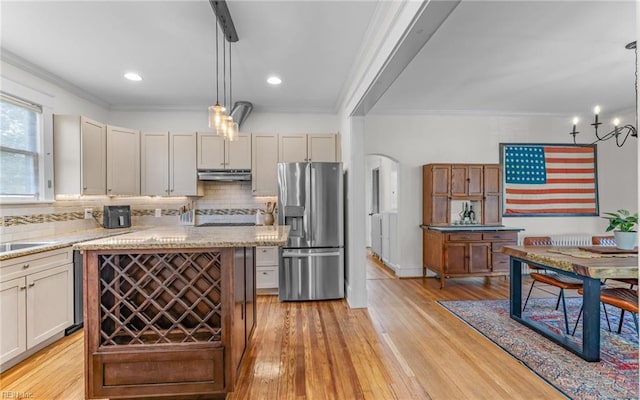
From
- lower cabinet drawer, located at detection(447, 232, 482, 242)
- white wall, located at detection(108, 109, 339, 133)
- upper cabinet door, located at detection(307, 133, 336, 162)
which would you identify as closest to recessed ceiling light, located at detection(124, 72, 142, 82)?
white wall, located at detection(108, 109, 339, 133)

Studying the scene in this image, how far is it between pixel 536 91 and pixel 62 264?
5852 millimetres

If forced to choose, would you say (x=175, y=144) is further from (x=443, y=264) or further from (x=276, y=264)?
(x=443, y=264)

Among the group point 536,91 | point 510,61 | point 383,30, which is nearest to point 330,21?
point 383,30

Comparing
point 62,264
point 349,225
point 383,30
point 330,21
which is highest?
point 330,21

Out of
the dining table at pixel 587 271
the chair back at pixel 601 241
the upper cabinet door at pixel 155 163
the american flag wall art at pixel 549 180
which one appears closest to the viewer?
the dining table at pixel 587 271

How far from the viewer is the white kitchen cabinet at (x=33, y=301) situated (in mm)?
2352

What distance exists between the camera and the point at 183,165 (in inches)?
177

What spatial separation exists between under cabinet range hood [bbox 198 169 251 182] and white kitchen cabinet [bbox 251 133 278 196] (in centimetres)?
11

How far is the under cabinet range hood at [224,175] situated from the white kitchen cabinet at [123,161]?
86 centimetres

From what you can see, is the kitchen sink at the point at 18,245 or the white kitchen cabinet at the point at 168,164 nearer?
the kitchen sink at the point at 18,245

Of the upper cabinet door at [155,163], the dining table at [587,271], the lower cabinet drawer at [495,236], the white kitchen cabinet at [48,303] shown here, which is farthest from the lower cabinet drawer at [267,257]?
the lower cabinet drawer at [495,236]

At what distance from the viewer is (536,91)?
4230 millimetres

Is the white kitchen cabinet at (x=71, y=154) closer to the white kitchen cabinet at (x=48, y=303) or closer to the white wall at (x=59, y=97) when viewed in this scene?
the white wall at (x=59, y=97)

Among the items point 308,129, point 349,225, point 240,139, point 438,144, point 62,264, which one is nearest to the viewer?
point 62,264
